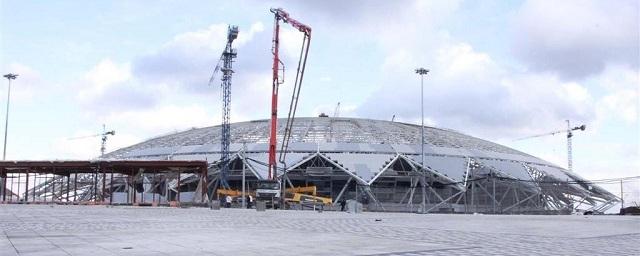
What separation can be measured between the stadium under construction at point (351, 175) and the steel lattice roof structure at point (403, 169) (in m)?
0.15

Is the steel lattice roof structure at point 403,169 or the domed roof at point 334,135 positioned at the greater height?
the domed roof at point 334,135

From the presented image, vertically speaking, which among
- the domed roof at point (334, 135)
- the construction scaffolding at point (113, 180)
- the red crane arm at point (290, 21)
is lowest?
the construction scaffolding at point (113, 180)

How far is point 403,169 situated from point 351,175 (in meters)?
9.72

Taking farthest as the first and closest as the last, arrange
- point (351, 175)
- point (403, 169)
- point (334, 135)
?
point (334, 135) → point (403, 169) → point (351, 175)

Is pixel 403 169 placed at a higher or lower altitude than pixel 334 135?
lower

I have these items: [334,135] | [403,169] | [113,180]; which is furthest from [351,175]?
[113,180]

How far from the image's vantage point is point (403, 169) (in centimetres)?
8612

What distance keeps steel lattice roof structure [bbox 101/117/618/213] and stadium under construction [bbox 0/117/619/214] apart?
0.15 meters

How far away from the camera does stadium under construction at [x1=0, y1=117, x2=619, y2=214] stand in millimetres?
80562

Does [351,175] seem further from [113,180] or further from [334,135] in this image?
[113,180]

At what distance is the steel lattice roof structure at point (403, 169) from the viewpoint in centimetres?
8156

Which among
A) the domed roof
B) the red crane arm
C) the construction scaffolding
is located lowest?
the construction scaffolding

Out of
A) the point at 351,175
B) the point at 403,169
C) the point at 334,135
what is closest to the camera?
the point at 351,175

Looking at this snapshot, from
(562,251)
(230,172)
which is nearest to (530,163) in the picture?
(230,172)
